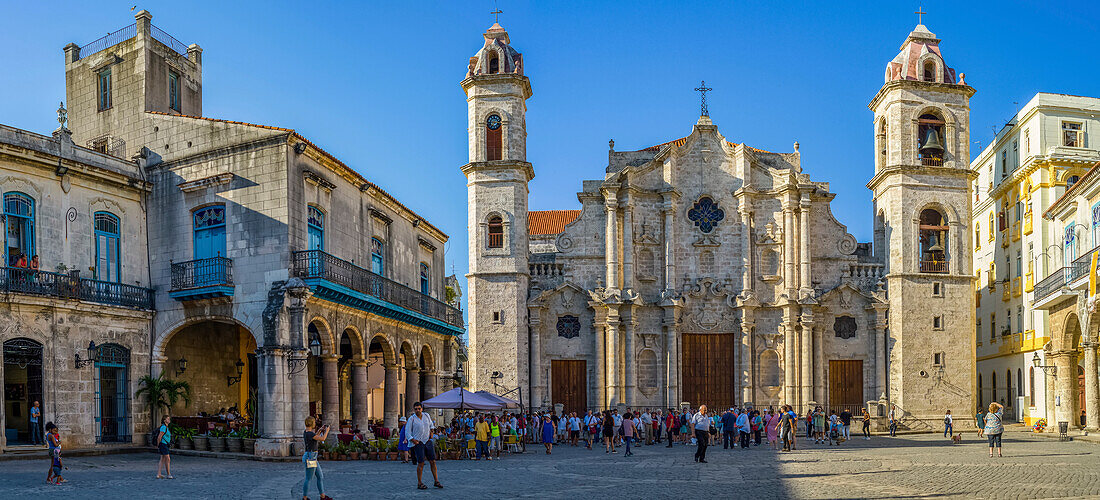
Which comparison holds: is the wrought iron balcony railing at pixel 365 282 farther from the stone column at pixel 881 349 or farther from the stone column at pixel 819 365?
the stone column at pixel 881 349

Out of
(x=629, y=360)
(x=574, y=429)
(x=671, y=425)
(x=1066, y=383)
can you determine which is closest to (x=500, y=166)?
(x=629, y=360)

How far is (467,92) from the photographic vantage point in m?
43.1

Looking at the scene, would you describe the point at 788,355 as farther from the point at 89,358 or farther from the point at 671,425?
the point at 89,358

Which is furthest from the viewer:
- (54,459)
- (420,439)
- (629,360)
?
(629,360)

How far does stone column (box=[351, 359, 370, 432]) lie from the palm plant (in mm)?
4714

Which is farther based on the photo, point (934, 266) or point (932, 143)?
point (934, 266)

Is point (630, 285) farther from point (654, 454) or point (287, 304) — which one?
point (287, 304)

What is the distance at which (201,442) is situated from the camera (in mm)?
26062

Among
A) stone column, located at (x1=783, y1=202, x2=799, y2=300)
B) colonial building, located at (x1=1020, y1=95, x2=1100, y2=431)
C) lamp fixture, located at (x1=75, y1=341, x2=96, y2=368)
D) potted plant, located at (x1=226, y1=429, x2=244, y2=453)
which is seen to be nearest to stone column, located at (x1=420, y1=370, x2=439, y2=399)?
potted plant, located at (x1=226, y1=429, x2=244, y2=453)

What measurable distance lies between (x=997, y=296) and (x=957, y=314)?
921cm

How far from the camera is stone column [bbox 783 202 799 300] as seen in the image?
140 feet

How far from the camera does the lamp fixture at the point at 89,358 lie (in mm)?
24688

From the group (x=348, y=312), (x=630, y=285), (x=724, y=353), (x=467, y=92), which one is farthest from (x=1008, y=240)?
(x=348, y=312)

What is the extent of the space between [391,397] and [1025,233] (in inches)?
1149
